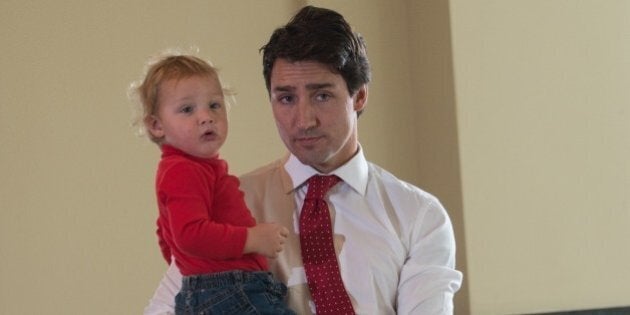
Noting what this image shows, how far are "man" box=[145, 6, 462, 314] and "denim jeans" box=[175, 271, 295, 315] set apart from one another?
205mm

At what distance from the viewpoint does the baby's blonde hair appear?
7.33 feet

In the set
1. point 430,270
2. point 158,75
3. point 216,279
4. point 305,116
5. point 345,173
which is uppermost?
point 158,75

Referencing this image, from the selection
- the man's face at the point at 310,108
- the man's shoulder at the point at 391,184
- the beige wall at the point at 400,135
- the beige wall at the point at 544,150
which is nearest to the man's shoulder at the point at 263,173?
the man's face at the point at 310,108

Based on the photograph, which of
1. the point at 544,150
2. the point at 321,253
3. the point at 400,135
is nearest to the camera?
the point at 321,253

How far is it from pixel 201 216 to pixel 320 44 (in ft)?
1.81

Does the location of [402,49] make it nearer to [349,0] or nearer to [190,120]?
[349,0]

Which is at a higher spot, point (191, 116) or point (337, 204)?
point (191, 116)

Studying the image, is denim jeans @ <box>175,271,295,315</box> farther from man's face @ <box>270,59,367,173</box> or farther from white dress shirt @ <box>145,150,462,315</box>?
man's face @ <box>270,59,367,173</box>

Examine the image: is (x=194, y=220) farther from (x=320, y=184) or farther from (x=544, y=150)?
(x=544, y=150)

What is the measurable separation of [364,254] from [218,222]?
446 mm

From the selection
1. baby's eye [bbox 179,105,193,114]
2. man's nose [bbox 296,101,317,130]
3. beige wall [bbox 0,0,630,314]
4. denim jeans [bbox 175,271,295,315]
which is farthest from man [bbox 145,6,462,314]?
beige wall [bbox 0,0,630,314]

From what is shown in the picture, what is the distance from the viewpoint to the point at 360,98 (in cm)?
266

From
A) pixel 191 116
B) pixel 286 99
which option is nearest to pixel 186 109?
pixel 191 116

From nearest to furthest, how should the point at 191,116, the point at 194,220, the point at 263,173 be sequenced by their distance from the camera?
the point at 194,220 → the point at 191,116 → the point at 263,173
